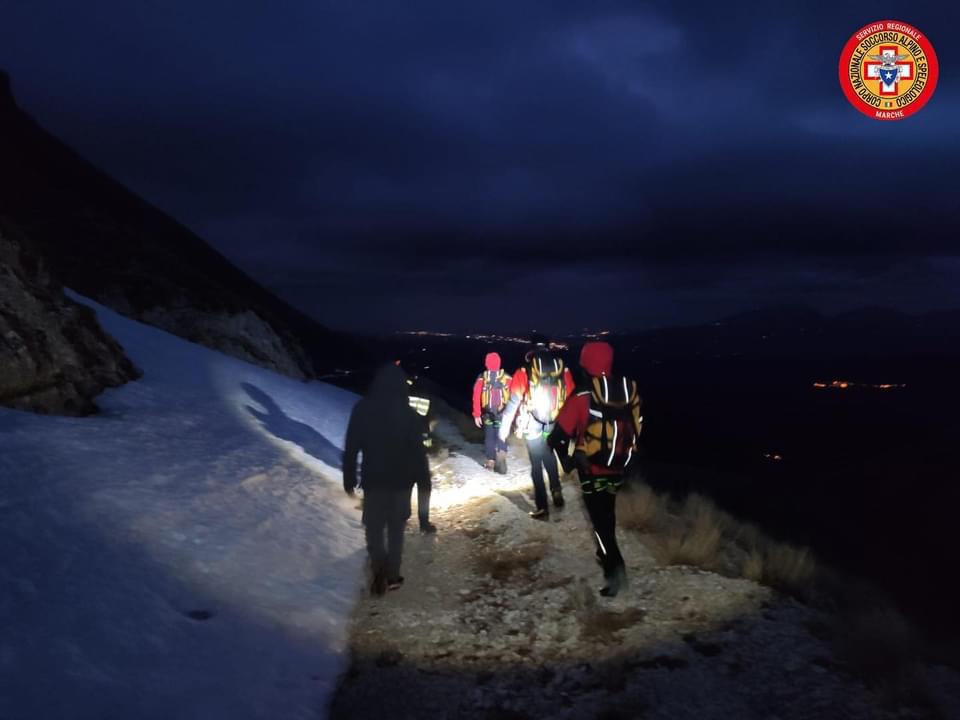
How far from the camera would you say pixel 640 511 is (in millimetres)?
8086

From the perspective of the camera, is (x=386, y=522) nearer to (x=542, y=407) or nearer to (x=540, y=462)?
(x=542, y=407)

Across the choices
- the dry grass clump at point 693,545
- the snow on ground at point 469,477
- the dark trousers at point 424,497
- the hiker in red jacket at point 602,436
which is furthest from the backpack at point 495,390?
the hiker in red jacket at point 602,436

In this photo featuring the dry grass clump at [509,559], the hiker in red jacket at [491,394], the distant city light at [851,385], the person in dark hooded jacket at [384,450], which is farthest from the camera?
the distant city light at [851,385]

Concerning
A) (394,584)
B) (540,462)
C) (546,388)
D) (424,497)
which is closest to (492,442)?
(540,462)

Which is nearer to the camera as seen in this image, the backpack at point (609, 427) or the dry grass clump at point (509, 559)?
the backpack at point (609, 427)

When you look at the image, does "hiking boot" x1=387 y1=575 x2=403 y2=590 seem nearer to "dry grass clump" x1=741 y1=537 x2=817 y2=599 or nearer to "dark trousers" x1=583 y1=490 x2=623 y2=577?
"dark trousers" x1=583 y1=490 x2=623 y2=577

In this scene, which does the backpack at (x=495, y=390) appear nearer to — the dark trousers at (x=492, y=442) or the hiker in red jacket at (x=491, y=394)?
the hiker in red jacket at (x=491, y=394)

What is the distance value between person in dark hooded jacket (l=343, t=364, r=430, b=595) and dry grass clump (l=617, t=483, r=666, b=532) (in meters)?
3.89

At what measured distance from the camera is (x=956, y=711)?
380 cm

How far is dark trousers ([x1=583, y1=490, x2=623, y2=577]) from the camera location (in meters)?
5.76

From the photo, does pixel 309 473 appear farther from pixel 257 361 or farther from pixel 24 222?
pixel 24 222

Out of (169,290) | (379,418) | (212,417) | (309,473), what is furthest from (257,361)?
(379,418)

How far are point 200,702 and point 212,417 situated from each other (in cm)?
775

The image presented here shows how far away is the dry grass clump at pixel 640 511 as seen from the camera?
7898 mm
